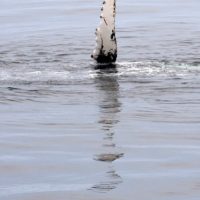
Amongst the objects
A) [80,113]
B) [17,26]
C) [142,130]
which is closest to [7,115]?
[80,113]

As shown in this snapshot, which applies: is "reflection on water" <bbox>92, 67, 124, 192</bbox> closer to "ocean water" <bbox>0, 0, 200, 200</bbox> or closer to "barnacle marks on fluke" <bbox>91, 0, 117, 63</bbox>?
"ocean water" <bbox>0, 0, 200, 200</bbox>

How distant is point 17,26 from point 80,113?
1155cm

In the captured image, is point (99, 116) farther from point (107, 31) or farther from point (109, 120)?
→ point (107, 31)

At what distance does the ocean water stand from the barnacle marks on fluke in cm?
43

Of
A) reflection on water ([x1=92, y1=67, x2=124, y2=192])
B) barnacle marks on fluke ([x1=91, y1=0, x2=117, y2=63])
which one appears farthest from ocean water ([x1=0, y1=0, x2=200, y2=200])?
barnacle marks on fluke ([x1=91, y1=0, x2=117, y2=63])

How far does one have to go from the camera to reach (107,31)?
14.1m

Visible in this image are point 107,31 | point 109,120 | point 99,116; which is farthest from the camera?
point 107,31

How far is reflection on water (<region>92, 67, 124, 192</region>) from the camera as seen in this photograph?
7.48 metres

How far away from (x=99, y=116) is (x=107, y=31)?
391cm

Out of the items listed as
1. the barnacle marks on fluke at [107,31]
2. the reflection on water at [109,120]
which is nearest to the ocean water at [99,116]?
the reflection on water at [109,120]

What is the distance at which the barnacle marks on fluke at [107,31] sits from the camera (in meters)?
14.0

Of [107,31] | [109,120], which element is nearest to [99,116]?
[109,120]

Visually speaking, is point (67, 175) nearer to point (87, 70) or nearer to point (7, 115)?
point (7, 115)

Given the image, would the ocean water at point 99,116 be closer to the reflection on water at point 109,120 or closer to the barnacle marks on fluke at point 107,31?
the reflection on water at point 109,120
